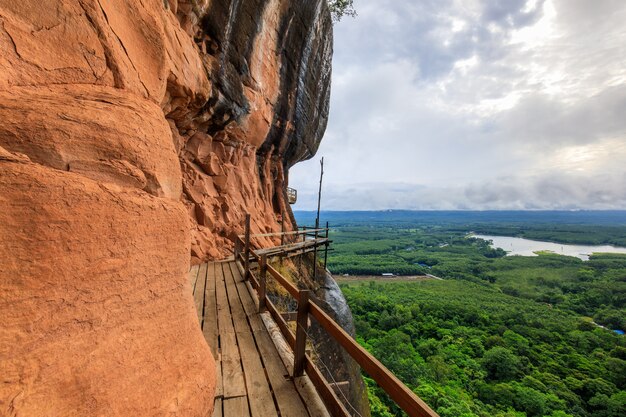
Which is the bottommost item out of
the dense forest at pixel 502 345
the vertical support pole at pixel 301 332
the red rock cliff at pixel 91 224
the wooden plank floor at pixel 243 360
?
the dense forest at pixel 502 345

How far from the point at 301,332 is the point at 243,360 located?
42.3 inches

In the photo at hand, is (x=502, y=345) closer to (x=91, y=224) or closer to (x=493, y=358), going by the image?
(x=493, y=358)

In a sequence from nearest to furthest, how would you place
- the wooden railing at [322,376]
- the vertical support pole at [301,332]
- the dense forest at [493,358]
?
1. the wooden railing at [322,376]
2. the vertical support pole at [301,332]
3. the dense forest at [493,358]

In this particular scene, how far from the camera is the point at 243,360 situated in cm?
373

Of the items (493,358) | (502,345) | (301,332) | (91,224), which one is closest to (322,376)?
(301,332)

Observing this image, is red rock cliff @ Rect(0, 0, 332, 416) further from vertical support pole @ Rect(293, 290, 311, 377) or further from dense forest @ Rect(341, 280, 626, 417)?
dense forest @ Rect(341, 280, 626, 417)

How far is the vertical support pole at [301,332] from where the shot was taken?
10.7 ft

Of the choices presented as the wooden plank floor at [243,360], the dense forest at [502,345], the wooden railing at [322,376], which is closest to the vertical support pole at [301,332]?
the wooden railing at [322,376]

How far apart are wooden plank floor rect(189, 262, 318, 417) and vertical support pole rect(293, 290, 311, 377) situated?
179mm

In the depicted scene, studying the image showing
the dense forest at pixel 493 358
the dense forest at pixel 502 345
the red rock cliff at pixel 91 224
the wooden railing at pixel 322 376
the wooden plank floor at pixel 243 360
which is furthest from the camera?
the dense forest at pixel 502 345

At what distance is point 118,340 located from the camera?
1.86 meters

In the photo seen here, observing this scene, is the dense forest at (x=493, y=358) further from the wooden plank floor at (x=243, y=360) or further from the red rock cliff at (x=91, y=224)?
the red rock cliff at (x=91, y=224)

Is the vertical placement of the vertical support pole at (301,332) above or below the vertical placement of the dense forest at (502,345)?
above

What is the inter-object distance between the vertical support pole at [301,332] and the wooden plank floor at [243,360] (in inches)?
7.0
